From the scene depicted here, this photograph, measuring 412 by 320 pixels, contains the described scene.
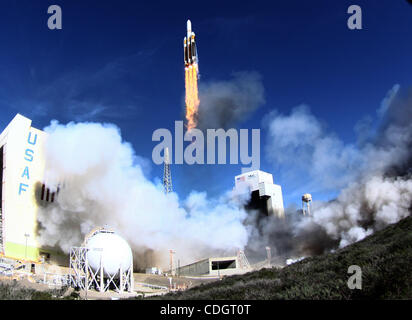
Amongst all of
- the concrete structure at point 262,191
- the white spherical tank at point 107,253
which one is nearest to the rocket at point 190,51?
the white spherical tank at point 107,253

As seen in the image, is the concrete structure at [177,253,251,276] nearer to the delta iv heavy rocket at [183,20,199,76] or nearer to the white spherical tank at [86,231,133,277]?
the white spherical tank at [86,231,133,277]

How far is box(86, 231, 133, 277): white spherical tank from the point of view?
43969mm

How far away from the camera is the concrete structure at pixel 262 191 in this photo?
3927 inches

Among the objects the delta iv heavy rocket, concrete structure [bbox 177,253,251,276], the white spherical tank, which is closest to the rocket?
the delta iv heavy rocket

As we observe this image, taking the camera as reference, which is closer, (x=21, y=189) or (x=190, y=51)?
(x=190, y=51)

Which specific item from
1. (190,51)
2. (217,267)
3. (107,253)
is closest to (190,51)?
(190,51)

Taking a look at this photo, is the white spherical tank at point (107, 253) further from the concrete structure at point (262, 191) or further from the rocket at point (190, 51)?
the concrete structure at point (262, 191)

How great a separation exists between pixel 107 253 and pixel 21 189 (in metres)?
20.2

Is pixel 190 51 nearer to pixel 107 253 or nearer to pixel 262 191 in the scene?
pixel 107 253

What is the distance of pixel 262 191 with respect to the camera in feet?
332

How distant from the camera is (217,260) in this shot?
250 ft

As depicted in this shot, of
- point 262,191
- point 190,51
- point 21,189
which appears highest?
point 190,51

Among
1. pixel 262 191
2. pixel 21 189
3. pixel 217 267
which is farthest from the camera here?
pixel 262 191
